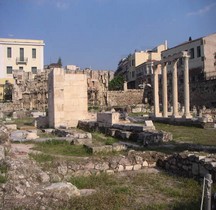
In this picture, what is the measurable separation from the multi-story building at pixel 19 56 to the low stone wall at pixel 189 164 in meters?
50.9

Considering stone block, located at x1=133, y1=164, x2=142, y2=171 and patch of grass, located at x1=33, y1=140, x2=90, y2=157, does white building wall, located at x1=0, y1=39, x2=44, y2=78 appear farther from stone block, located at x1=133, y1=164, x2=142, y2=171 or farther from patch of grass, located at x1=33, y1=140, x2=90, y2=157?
stone block, located at x1=133, y1=164, x2=142, y2=171

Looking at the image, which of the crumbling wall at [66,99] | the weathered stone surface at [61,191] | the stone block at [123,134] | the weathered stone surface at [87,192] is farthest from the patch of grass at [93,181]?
the crumbling wall at [66,99]

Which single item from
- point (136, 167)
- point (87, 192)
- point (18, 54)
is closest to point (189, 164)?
point (136, 167)

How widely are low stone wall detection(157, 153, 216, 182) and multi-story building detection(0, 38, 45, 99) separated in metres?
50.9

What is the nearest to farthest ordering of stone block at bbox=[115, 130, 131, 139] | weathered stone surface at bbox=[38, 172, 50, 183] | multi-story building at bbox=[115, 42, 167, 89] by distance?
weathered stone surface at bbox=[38, 172, 50, 183] < stone block at bbox=[115, 130, 131, 139] < multi-story building at bbox=[115, 42, 167, 89]

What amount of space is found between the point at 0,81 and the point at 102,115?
127 feet

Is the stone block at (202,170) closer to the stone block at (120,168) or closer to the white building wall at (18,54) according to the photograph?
the stone block at (120,168)

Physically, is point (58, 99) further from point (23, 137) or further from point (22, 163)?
point (22, 163)

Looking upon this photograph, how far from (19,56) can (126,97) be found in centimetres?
2064

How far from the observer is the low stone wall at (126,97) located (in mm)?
58156

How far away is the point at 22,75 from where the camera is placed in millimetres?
52562

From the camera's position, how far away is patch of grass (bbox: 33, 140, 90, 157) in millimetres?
11625

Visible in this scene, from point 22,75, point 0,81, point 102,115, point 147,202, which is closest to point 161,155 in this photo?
point 147,202

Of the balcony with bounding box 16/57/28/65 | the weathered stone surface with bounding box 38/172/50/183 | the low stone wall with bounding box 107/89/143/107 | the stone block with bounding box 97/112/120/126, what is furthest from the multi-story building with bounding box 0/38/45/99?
the weathered stone surface with bounding box 38/172/50/183
